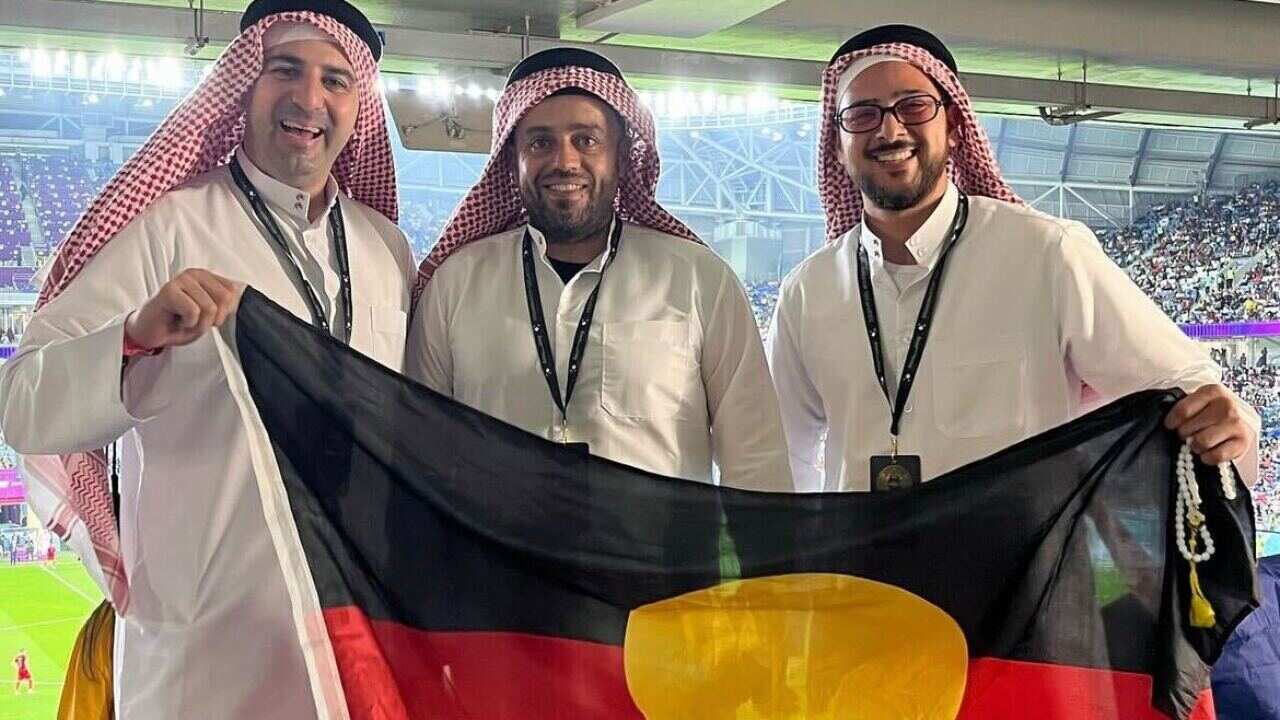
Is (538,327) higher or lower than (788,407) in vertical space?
higher

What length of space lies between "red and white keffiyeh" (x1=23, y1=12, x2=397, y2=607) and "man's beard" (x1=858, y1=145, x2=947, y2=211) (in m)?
0.97

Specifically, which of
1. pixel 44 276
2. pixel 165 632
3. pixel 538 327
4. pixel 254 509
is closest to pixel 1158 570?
pixel 538 327

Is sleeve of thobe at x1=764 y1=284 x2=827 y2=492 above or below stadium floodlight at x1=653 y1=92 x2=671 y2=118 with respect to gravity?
below

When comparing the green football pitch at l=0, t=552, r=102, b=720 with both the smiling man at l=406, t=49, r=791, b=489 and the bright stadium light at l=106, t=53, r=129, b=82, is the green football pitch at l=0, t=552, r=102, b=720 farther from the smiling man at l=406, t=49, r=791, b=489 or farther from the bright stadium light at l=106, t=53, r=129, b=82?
the smiling man at l=406, t=49, r=791, b=489

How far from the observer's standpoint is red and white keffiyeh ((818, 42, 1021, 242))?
2.47 m

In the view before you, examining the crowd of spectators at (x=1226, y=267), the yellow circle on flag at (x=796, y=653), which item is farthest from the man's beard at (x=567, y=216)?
the crowd of spectators at (x=1226, y=267)

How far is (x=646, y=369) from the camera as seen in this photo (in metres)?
2.30

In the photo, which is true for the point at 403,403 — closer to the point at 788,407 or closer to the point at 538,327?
the point at 538,327

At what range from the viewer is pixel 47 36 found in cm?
420

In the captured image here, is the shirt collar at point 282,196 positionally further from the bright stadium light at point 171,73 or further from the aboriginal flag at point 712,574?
the bright stadium light at point 171,73

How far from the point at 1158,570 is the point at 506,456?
100 cm

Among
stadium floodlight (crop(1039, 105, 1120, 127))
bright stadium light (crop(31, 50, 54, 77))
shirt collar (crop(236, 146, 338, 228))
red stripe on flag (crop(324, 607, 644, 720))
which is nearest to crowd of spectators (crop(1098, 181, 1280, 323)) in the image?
stadium floodlight (crop(1039, 105, 1120, 127))

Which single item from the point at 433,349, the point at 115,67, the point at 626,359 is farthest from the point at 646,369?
the point at 115,67

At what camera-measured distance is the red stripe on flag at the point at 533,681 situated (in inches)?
68.7
